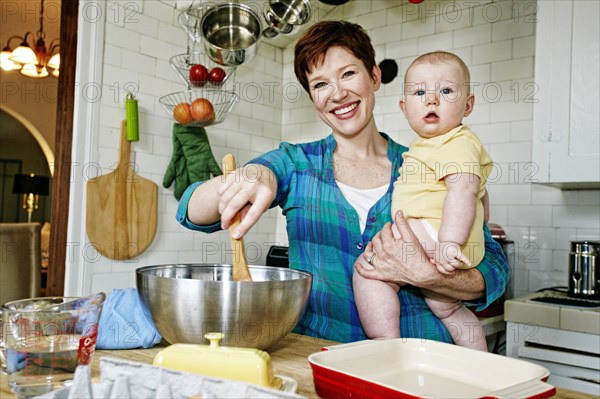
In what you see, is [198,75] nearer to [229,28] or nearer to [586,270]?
[229,28]

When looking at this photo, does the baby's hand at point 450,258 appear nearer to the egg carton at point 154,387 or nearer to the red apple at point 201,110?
the egg carton at point 154,387

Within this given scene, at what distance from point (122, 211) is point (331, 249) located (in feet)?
4.82

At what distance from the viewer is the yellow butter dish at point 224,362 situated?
68 centimetres

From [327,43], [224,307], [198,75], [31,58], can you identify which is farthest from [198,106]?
[31,58]

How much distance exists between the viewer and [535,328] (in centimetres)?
221

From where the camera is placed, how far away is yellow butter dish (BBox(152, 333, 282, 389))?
675mm

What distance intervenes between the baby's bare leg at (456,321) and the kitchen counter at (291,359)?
360 millimetres

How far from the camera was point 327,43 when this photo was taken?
1.40 meters

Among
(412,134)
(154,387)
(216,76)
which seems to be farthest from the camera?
(412,134)

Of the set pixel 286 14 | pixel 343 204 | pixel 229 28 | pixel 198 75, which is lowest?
pixel 343 204

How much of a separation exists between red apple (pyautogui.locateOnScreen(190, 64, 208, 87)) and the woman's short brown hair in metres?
1.37

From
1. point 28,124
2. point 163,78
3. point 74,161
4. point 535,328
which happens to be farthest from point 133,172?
point 28,124

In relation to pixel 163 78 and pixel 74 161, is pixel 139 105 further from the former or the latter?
pixel 74 161

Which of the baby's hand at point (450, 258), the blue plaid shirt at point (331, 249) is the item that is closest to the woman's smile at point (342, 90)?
the blue plaid shirt at point (331, 249)
